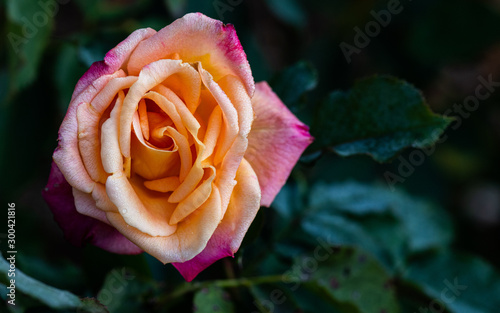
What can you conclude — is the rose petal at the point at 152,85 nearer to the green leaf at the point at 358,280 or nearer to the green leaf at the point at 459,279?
the green leaf at the point at 358,280

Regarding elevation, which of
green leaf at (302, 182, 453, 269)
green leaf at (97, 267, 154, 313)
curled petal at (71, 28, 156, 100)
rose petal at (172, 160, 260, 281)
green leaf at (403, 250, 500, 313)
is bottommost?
green leaf at (403, 250, 500, 313)

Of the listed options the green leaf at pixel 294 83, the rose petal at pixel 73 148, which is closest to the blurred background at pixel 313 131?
the green leaf at pixel 294 83

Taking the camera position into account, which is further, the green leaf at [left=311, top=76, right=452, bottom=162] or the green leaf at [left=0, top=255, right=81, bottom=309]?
the green leaf at [left=311, top=76, right=452, bottom=162]

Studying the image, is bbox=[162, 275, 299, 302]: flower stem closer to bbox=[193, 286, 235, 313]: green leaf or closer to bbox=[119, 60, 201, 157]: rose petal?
bbox=[193, 286, 235, 313]: green leaf

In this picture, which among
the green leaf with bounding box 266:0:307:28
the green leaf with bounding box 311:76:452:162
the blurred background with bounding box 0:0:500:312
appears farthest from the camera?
the green leaf with bounding box 266:0:307:28

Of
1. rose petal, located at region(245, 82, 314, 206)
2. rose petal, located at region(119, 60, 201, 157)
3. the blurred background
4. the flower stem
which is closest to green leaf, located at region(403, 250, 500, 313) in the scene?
the blurred background

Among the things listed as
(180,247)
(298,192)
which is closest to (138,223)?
(180,247)

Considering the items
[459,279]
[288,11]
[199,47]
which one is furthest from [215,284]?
[288,11]
